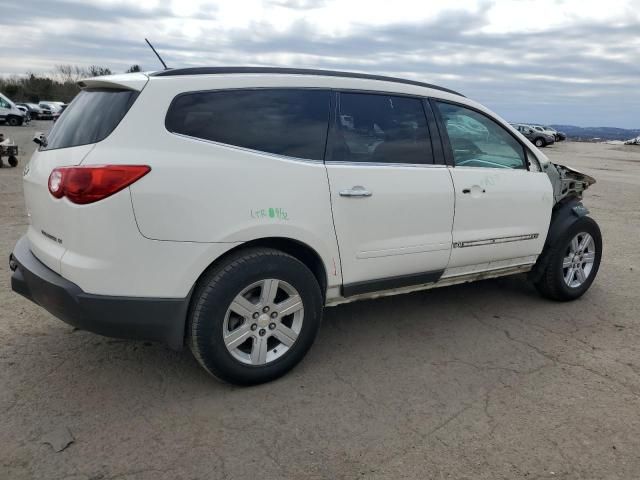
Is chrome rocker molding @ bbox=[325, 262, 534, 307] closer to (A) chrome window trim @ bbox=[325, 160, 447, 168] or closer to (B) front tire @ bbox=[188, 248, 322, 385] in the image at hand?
(B) front tire @ bbox=[188, 248, 322, 385]

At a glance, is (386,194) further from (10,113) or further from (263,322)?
(10,113)

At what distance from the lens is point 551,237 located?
4770mm

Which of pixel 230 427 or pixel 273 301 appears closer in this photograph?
pixel 230 427

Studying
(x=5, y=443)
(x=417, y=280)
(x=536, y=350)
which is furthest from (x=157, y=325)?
(x=536, y=350)

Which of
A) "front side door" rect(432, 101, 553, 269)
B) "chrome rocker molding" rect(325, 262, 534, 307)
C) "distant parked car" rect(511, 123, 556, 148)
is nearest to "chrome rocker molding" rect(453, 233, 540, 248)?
"front side door" rect(432, 101, 553, 269)

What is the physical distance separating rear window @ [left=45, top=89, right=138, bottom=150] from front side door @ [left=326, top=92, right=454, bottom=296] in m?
1.21

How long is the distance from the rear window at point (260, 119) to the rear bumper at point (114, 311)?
0.92 m

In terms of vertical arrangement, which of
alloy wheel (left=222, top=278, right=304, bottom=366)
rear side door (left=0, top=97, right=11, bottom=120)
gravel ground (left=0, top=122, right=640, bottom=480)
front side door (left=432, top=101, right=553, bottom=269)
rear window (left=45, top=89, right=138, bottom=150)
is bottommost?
rear side door (left=0, top=97, right=11, bottom=120)

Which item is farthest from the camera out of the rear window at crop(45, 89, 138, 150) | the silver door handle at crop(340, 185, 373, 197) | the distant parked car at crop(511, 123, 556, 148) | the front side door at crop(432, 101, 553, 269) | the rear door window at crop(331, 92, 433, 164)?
the distant parked car at crop(511, 123, 556, 148)

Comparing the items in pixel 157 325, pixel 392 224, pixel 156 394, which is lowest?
pixel 156 394

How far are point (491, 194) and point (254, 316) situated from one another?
6.73 feet

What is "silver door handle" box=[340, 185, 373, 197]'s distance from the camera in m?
3.40

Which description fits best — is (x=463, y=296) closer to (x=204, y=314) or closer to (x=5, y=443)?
(x=204, y=314)

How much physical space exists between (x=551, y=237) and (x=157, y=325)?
3.37m
